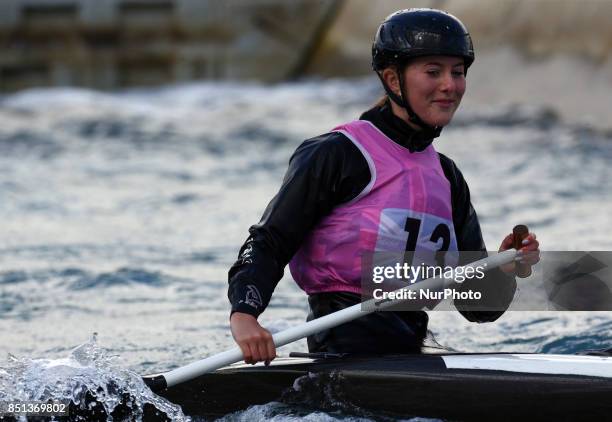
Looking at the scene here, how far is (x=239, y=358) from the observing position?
3561mm

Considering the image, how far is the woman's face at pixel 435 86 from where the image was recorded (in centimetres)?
382

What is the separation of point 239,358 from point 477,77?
1362cm

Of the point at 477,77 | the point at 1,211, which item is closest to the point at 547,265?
the point at 1,211

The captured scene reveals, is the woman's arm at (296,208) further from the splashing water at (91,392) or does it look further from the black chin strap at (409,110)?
the splashing water at (91,392)

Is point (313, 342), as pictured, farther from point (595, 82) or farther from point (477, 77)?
point (477, 77)

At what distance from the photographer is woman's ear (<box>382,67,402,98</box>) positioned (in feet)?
12.8

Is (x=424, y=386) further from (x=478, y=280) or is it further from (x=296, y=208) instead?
(x=296, y=208)

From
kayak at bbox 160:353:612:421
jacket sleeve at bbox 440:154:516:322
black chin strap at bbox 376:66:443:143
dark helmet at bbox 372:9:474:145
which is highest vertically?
dark helmet at bbox 372:9:474:145

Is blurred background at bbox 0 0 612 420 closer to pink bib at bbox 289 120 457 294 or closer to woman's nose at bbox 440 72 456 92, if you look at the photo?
pink bib at bbox 289 120 457 294

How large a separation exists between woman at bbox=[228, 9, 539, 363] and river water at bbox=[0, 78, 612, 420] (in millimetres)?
429

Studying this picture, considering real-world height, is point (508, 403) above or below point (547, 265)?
below

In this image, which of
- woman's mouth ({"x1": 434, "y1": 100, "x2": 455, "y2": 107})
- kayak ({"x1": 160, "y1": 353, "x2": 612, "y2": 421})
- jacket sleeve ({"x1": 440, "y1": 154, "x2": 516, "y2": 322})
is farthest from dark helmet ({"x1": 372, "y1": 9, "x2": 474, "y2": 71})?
kayak ({"x1": 160, "y1": 353, "x2": 612, "y2": 421})

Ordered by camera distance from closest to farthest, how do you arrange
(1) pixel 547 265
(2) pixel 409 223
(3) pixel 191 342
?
(2) pixel 409 223 → (1) pixel 547 265 → (3) pixel 191 342

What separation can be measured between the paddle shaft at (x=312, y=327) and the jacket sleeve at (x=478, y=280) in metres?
0.22
